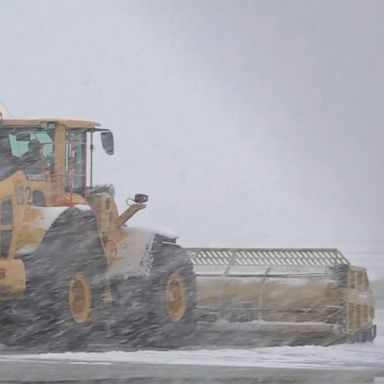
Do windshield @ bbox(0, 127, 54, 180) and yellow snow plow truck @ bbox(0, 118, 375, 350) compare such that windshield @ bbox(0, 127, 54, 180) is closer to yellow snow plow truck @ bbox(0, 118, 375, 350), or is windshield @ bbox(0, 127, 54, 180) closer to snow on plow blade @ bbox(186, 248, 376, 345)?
yellow snow plow truck @ bbox(0, 118, 375, 350)

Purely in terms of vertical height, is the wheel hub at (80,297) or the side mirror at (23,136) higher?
the side mirror at (23,136)

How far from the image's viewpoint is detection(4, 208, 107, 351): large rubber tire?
11.0 metres

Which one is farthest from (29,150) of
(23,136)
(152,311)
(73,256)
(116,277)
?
(152,311)

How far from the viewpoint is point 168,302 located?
1313 cm

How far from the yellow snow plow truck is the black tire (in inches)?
0.5

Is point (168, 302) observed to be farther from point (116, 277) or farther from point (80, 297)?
point (80, 297)

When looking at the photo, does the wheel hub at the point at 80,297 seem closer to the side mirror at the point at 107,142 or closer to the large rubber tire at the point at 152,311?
the large rubber tire at the point at 152,311

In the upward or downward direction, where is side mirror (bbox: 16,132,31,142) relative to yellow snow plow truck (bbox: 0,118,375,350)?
upward

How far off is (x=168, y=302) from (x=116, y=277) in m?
0.97

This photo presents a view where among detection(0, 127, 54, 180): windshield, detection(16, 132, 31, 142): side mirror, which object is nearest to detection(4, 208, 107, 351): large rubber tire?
detection(0, 127, 54, 180): windshield

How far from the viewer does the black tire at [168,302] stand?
41.8 ft

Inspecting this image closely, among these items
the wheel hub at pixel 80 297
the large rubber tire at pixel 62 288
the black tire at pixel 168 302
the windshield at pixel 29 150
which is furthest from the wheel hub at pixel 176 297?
the windshield at pixel 29 150

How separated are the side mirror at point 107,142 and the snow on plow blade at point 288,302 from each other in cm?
212

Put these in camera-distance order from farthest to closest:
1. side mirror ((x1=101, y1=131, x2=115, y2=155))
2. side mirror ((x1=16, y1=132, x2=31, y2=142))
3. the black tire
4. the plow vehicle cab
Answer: the black tire, side mirror ((x1=101, y1=131, x2=115, y2=155)), side mirror ((x1=16, y1=132, x2=31, y2=142)), the plow vehicle cab
